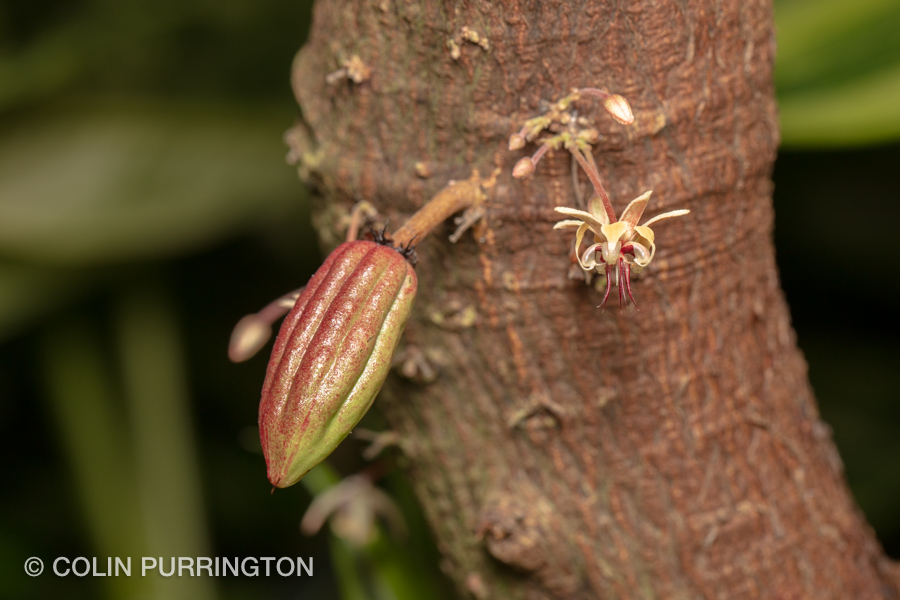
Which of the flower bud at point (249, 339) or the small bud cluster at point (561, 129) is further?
the flower bud at point (249, 339)

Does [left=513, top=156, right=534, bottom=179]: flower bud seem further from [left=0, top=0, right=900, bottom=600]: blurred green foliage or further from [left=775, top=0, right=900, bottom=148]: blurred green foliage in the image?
[left=0, top=0, right=900, bottom=600]: blurred green foliage

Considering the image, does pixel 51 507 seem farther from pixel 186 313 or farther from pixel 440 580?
pixel 440 580

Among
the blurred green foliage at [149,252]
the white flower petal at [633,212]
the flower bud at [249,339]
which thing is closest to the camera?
the white flower petal at [633,212]

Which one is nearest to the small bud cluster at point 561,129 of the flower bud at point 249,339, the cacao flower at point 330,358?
the cacao flower at point 330,358

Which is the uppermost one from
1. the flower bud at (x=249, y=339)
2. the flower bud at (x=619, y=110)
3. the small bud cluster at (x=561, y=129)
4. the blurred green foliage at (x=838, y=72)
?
the blurred green foliage at (x=838, y=72)

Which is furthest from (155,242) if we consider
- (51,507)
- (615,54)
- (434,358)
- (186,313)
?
(615,54)

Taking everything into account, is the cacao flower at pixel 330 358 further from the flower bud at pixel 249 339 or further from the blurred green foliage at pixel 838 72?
the blurred green foliage at pixel 838 72

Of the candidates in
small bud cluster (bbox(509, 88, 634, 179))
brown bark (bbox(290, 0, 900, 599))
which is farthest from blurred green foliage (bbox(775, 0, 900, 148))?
small bud cluster (bbox(509, 88, 634, 179))
